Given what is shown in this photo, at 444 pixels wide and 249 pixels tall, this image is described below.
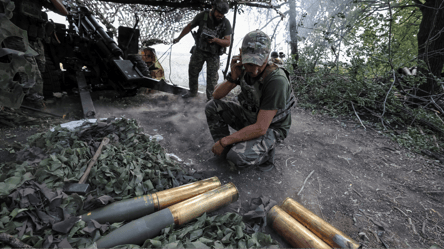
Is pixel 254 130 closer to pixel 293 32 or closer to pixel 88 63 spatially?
pixel 88 63

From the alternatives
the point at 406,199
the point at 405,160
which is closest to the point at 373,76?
the point at 405,160

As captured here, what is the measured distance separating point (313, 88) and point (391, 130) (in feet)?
6.67

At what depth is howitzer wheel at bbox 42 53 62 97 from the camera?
423 centimetres

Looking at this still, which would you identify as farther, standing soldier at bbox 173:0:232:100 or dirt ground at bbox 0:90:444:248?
standing soldier at bbox 173:0:232:100

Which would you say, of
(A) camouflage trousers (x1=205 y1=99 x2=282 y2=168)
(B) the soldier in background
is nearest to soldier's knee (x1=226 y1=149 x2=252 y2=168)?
(A) camouflage trousers (x1=205 y1=99 x2=282 y2=168)

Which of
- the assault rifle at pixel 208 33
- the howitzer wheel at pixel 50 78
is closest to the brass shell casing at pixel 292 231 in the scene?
the assault rifle at pixel 208 33

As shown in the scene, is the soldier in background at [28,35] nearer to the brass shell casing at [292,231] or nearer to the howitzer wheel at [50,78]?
the howitzer wheel at [50,78]

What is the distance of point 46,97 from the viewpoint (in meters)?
4.32

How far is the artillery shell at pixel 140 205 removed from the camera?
1577 millimetres

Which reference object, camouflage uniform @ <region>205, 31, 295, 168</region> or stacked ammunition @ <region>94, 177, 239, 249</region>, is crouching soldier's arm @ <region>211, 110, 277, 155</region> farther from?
stacked ammunition @ <region>94, 177, 239, 249</region>

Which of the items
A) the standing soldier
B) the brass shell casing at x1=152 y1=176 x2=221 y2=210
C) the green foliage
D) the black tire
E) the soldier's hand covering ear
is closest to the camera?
the brass shell casing at x1=152 y1=176 x2=221 y2=210

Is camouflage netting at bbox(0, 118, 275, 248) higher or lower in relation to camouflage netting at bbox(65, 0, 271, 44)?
lower

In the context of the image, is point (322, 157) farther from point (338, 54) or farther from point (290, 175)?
point (338, 54)

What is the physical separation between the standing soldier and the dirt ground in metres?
1.13
